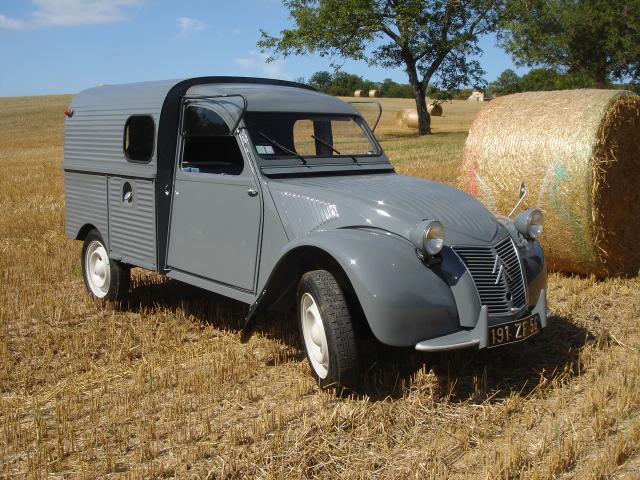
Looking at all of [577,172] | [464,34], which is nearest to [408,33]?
[464,34]

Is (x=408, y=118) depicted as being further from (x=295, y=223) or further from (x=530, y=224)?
(x=295, y=223)

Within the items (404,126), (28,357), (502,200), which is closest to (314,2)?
(404,126)

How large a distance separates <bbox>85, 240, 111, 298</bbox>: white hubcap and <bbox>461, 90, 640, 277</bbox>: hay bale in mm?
3779

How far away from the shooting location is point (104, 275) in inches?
265

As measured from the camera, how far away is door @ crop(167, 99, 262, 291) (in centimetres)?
499

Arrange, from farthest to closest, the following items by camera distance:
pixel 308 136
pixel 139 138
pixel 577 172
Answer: pixel 577 172 < pixel 139 138 < pixel 308 136

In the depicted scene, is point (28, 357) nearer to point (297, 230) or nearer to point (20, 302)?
point (20, 302)

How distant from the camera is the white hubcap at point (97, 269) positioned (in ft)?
21.7

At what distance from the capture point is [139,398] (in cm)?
445

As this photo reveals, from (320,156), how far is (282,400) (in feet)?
6.28

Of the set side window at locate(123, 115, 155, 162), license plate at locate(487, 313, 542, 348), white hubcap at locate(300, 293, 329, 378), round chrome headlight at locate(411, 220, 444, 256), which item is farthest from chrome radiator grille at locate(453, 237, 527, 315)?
side window at locate(123, 115, 155, 162)

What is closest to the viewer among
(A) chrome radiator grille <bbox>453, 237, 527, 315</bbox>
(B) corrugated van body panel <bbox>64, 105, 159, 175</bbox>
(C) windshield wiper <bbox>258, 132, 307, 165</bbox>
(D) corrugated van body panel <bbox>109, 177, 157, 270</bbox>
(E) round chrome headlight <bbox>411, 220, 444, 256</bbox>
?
(E) round chrome headlight <bbox>411, 220, 444, 256</bbox>

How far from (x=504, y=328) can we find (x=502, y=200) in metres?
3.41

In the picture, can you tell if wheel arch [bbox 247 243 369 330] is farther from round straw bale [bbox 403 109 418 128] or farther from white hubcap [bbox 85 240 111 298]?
round straw bale [bbox 403 109 418 128]
